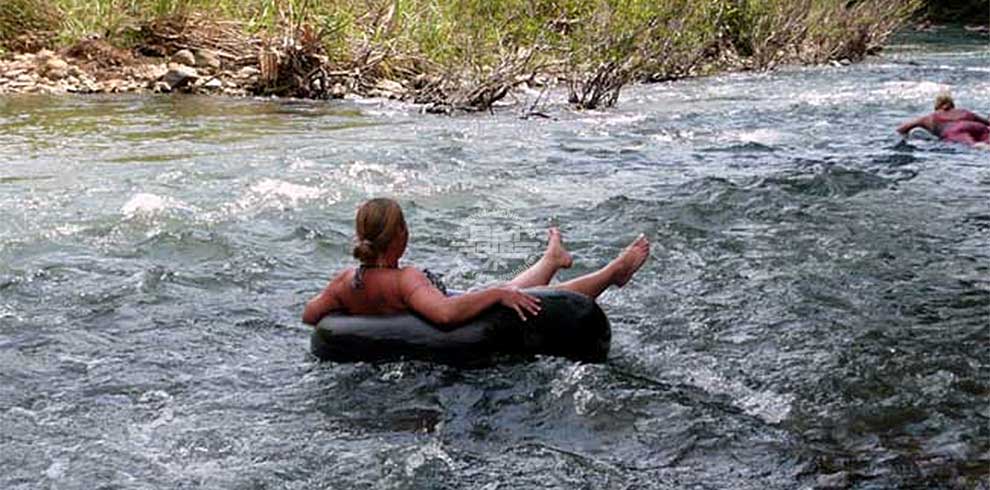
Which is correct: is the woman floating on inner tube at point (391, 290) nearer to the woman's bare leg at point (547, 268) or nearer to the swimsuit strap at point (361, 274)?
the swimsuit strap at point (361, 274)

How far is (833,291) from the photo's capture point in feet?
22.2

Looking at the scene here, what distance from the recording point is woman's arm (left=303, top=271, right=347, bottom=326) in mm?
5570

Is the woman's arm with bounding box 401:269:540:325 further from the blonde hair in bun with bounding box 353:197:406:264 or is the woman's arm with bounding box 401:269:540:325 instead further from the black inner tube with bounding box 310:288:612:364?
the blonde hair in bun with bounding box 353:197:406:264

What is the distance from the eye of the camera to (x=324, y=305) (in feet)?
18.4

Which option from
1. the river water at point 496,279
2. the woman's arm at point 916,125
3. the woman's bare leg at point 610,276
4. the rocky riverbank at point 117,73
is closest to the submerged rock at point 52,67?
the rocky riverbank at point 117,73

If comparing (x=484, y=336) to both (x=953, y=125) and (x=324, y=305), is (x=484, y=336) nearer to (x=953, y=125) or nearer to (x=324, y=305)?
(x=324, y=305)

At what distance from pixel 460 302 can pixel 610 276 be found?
871mm

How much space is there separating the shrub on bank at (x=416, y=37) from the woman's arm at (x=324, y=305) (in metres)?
10.4

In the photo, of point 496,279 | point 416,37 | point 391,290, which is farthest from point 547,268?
point 416,37

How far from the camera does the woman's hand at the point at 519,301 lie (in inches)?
205

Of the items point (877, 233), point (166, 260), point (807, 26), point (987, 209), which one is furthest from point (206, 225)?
point (807, 26)

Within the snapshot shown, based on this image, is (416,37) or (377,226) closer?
(377,226)

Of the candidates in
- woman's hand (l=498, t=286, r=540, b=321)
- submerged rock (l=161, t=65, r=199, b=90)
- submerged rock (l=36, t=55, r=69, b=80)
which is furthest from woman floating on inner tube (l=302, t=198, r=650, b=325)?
submerged rock (l=36, t=55, r=69, b=80)

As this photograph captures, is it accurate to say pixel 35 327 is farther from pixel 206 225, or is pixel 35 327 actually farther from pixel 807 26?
pixel 807 26
